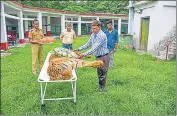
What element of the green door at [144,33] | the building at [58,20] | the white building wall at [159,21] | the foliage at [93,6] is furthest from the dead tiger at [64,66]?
the foliage at [93,6]

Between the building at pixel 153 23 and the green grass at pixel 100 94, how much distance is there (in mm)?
3964

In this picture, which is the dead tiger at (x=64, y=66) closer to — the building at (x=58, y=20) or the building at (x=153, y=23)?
the building at (x=153, y=23)

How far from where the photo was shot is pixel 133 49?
14.9 meters

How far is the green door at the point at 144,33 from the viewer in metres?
13.6

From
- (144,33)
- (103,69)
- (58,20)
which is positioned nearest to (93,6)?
(58,20)

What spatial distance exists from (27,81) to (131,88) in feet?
8.83

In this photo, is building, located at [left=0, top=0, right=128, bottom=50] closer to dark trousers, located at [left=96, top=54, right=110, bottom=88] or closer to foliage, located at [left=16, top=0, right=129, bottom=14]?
foliage, located at [left=16, top=0, right=129, bottom=14]

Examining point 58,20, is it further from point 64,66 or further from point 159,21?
point 64,66

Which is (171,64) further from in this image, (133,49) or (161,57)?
(133,49)

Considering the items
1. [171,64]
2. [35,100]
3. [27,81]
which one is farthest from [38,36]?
[171,64]

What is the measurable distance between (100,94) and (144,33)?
912 cm

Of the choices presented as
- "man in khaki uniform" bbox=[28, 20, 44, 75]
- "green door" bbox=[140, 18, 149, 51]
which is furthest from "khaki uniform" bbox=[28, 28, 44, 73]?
"green door" bbox=[140, 18, 149, 51]

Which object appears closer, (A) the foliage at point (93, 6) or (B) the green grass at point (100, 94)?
(B) the green grass at point (100, 94)

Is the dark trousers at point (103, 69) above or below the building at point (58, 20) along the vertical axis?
below
